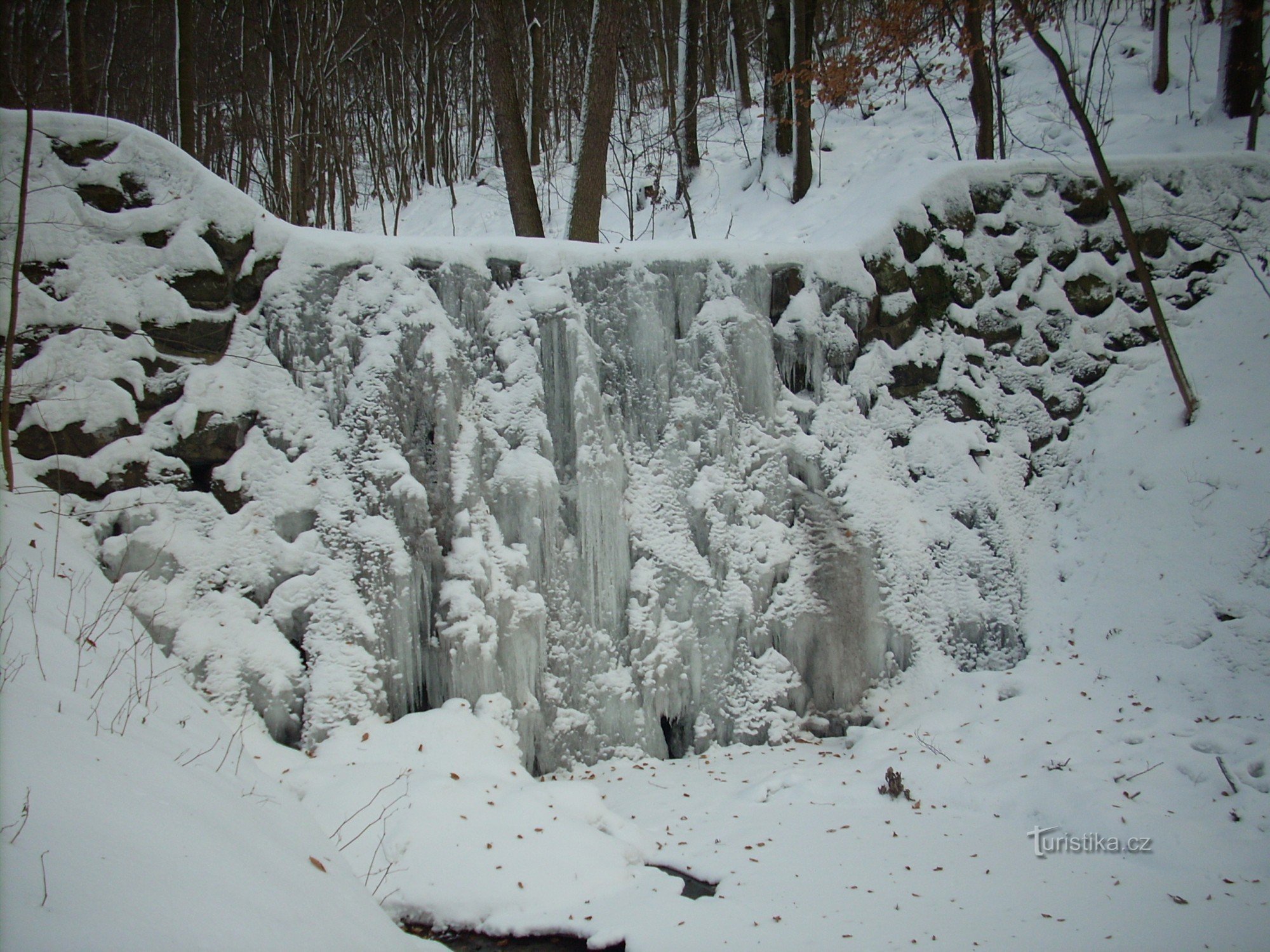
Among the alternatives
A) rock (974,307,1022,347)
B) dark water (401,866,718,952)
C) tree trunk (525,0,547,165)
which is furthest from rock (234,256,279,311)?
tree trunk (525,0,547,165)

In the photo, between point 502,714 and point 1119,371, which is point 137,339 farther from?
point 1119,371

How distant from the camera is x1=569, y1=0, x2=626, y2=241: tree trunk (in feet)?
22.9

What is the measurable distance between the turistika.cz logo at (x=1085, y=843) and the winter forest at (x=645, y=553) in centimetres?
2

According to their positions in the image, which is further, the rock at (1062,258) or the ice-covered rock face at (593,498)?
the rock at (1062,258)

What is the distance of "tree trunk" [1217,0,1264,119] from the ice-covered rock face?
726 cm

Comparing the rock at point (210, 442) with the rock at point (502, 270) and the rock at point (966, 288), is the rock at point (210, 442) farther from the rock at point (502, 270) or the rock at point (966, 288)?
the rock at point (966, 288)

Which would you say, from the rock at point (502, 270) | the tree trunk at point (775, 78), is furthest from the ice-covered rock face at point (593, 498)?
the tree trunk at point (775, 78)

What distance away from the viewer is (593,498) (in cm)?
532

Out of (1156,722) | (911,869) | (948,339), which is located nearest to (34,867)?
(911,869)

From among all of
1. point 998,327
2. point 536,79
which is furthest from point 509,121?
point 536,79

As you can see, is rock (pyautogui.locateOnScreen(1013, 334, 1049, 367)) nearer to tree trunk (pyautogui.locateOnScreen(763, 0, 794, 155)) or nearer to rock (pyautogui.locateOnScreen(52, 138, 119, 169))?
tree trunk (pyautogui.locateOnScreen(763, 0, 794, 155))

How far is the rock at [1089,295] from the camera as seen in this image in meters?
6.70

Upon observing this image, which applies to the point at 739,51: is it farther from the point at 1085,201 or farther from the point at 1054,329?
the point at 1054,329

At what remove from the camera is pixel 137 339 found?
465 centimetres
